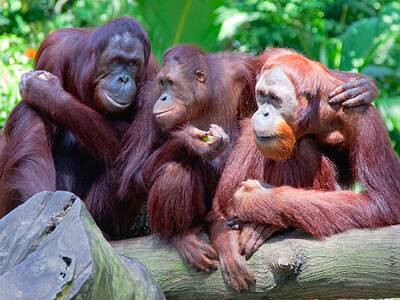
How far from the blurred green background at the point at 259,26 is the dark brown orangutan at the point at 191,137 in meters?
3.43

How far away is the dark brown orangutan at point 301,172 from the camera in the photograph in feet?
12.7

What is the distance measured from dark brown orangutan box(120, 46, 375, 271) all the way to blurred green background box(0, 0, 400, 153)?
343cm

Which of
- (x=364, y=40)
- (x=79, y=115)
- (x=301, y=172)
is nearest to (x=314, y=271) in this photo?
(x=301, y=172)

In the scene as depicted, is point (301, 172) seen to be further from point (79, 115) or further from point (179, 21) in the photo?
point (179, 21)

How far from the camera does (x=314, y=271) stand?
374 centimetres

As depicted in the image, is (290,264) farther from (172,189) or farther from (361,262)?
(172,189)

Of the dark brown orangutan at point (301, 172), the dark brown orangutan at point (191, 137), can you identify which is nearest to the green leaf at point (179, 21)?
the dark brown orangutan at point (191, 137)

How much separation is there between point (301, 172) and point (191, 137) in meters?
0.59

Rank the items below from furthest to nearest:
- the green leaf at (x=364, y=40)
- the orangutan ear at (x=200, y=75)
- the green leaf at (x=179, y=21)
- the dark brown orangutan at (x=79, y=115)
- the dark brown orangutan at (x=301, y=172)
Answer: the green leaf at (x=364, y=40) → the green leaf at (x=179, y=21) → the dark brown orangutan at (x=79, y=115) → the orangutan ear at (x=200, y=75) → the dark brown orangutan at (x=301, y=172)

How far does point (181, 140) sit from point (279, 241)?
74cm

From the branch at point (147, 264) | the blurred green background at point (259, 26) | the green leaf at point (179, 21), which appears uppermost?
the branch at point (147, 264)

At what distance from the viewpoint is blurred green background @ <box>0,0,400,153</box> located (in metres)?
7.97

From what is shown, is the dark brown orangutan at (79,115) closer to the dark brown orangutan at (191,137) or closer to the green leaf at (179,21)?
the dark brown orangutan at (191,137)

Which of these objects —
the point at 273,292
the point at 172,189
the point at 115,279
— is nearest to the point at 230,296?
the point at 273,292
